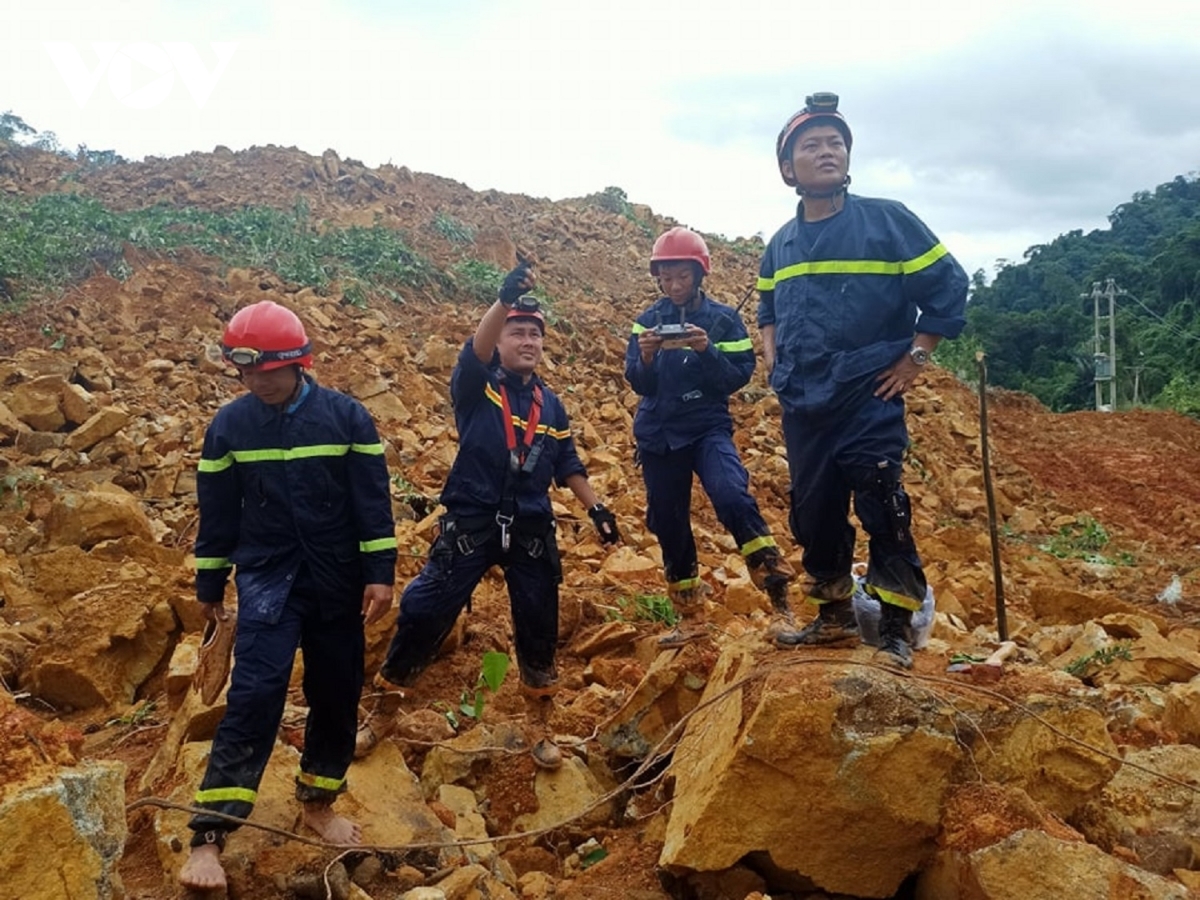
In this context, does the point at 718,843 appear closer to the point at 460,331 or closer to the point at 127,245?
the point at 460,331

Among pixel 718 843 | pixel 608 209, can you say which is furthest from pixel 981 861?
pixel 608 209

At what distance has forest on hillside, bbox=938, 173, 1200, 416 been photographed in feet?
95.6

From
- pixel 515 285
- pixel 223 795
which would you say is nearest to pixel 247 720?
pixel 223 795

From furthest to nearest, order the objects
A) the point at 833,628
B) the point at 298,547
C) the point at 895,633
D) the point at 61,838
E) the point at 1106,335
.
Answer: the point at 1106,335
the point at 833,628
the point at 895,633
the point at 298,547
the point at 61,838

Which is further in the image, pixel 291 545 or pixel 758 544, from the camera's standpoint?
pixel 758 544

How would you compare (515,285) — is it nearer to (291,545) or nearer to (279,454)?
(279,454)

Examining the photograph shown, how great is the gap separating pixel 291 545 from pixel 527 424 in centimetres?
121

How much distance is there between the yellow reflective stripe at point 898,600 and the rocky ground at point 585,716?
0.79 feet

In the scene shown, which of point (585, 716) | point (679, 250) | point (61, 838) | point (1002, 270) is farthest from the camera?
point (1002, 270)

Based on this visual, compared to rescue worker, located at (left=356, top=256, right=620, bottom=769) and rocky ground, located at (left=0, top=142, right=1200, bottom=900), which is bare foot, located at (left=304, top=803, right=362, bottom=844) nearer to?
rocky ground, located at (left=0, top=142, right=1200, bottom=900)

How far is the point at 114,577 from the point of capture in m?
5.39

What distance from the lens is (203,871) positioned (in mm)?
2803

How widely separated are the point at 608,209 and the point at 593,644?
20881 millimetres

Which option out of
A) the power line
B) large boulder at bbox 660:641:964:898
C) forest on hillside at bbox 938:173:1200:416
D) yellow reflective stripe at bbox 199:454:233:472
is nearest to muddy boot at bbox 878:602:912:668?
large boulder at bbox 660:641:964:898
